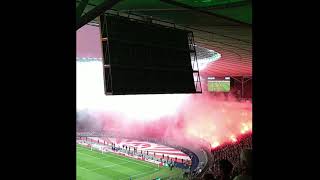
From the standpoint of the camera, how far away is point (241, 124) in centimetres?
2517

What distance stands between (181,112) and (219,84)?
6.27 metres

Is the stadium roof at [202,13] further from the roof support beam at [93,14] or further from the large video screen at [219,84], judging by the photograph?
the large video screen at [219,84]

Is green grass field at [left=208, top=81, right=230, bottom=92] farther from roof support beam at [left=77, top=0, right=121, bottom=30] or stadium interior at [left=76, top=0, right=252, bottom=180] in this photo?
roof support beam at [left=77, top=0, right=121, bottom=30]

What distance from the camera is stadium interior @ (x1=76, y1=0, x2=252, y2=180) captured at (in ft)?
18.0

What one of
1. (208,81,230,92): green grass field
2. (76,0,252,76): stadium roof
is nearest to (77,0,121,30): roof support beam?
(76,0,252,76): stadium roof

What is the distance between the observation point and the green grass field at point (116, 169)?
54.7 ft

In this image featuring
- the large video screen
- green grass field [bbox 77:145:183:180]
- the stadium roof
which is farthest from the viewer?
the large video screen

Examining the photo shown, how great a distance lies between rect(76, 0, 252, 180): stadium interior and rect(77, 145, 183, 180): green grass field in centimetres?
5

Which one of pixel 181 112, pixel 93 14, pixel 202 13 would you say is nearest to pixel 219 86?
pixel 181 112

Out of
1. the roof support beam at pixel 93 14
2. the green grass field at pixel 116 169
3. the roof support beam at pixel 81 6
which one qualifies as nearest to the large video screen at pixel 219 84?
the green grass field at pixel 116 169
